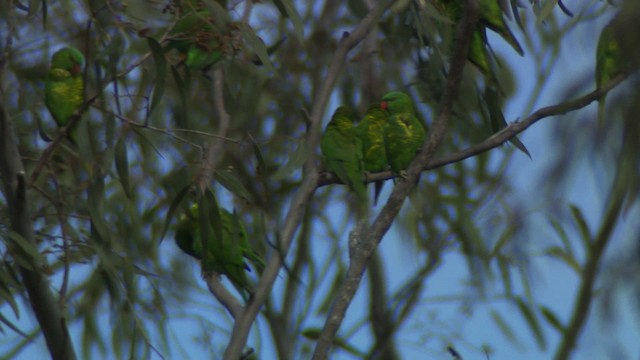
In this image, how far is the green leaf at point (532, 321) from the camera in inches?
131

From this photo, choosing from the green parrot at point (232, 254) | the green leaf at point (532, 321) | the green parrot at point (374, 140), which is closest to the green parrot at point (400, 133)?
the green parrot at point (374, 140)

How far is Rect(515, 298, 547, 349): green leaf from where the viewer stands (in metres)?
3.33

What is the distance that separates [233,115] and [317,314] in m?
0.99

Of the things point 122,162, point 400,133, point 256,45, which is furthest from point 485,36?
point 122,162

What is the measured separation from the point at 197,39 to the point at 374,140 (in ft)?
1.77

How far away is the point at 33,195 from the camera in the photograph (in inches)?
120

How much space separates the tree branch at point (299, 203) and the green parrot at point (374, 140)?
0.18m

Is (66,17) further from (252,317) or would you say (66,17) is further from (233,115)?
(252,317)

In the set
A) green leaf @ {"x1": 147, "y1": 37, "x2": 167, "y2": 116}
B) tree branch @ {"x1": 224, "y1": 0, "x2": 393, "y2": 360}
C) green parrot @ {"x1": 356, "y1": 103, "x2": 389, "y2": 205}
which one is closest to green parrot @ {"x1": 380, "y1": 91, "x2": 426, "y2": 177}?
green parrot @ {"x1": 356, "y1": 103, "x2": 389, "y2": 205}

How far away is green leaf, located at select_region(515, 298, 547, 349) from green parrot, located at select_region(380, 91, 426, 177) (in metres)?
Result: 0.98

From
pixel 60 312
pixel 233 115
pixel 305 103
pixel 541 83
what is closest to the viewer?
pixel 60 312

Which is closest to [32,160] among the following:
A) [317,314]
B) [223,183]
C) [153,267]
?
[223,183]

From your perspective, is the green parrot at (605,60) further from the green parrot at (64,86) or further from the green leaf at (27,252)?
the green parrot at (64,86)

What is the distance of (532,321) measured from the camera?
347cm
